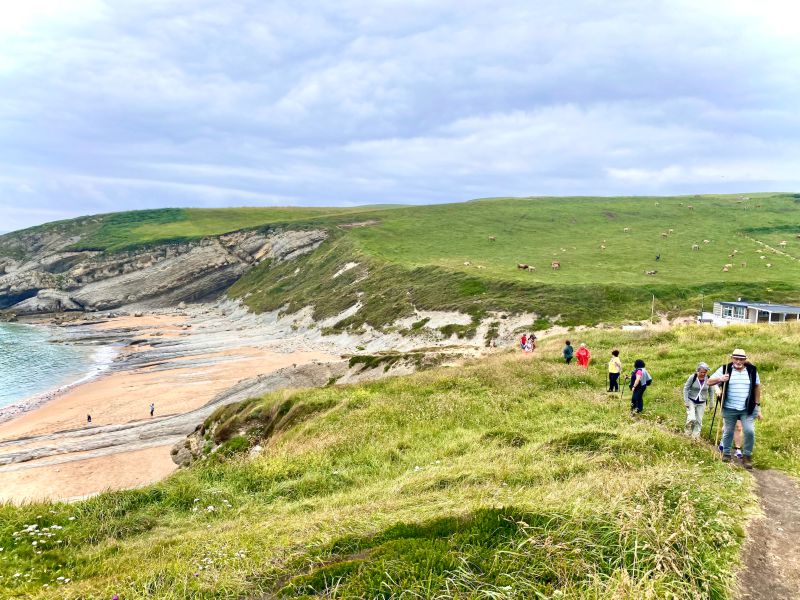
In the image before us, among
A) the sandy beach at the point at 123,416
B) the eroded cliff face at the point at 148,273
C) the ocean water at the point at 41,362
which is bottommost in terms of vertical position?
the ocean water at the point at 41,362

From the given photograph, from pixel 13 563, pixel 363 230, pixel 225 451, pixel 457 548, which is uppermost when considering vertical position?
pixel 363 230

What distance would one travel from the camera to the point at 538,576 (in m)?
5.81

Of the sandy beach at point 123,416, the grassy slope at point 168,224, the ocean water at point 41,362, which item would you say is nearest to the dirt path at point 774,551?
the sandy beach at point 123,416

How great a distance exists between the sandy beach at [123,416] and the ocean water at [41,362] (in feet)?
11.6

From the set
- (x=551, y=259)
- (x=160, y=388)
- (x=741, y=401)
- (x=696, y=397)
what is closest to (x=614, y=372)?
(x=696, y=397)

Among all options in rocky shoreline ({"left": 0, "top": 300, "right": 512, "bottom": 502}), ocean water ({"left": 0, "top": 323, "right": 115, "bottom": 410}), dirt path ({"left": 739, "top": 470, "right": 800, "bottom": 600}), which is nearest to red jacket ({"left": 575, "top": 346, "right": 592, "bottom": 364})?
rocky shoreline ({"left": 0, "top": 300, "right": 512, "bottom": 502})

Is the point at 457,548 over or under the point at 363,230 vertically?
under

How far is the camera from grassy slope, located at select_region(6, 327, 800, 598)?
592cm

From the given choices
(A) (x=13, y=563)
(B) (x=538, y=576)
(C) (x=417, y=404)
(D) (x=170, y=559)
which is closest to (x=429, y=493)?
(B) (x=538, y=576)

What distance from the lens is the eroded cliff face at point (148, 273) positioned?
441ft

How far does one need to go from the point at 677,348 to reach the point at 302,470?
2177cm

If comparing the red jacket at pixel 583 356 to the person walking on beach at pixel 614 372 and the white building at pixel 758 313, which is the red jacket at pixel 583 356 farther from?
the white building at pixel 758 313

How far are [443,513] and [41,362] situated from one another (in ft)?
254

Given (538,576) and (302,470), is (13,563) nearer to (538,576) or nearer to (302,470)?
(302,470)
